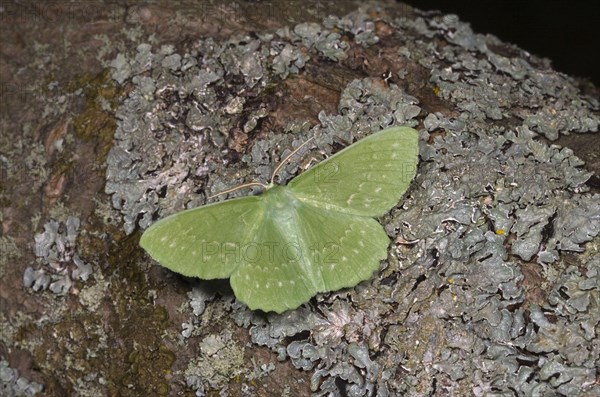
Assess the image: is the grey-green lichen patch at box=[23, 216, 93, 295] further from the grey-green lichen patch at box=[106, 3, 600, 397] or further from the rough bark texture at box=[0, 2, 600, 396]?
the grey-green lichen patch at box=[106, 3, 600, 397]

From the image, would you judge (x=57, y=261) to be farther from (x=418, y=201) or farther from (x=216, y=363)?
(x=418, y=201)

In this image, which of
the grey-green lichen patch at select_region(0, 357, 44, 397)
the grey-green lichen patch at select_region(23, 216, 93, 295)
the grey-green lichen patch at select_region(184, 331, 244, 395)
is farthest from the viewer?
the grey-green lichen patch at select_region(0, 357, 44, 397)

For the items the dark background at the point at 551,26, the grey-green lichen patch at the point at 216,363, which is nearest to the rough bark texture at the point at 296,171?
the grey-green lichen patch at the point at 216,363

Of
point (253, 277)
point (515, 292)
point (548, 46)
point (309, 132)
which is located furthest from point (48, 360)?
point (548, 46)

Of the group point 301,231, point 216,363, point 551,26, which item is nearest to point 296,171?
point 301,231

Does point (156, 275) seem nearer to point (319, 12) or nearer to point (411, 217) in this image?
point (411, 217)

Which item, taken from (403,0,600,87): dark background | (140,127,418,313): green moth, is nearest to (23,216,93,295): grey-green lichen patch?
(140,127,418,313): green moth
